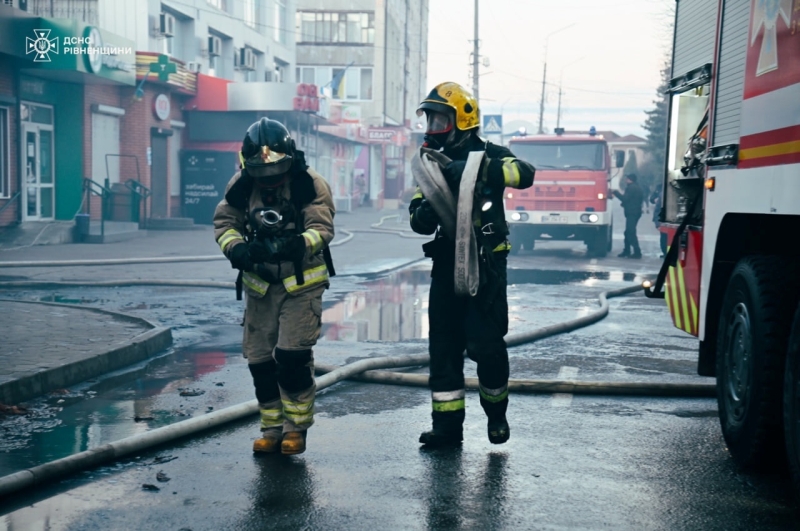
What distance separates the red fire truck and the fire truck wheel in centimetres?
1692

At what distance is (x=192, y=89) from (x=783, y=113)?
27.3m

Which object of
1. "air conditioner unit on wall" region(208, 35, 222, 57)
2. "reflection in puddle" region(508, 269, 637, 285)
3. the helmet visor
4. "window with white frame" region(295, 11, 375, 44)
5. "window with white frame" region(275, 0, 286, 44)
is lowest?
"reflection in puddle" region(508, 269, 637, 285)

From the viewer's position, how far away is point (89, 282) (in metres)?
12.8

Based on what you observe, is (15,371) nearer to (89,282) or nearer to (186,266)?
(89,282)

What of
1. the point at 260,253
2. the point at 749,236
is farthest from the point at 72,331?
the point at 749,236

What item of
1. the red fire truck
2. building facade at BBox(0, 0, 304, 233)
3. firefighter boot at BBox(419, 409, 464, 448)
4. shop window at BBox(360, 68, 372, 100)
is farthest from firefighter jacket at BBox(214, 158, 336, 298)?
shop window at BBox(360, 68, 372, 100)

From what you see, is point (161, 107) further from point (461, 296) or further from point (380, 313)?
point (461, 296)

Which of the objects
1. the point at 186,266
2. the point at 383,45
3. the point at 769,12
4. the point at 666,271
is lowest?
the point at 186,266

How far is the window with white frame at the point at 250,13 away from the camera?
37.3 m

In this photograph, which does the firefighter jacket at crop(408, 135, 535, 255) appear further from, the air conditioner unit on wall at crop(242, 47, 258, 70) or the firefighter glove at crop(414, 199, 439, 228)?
the air conditioner unit on wall at crop(242, 47, 258, 70)

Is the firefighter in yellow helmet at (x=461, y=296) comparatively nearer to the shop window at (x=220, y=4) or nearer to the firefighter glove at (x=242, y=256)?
the firefighter glove at (x=242, y=256)

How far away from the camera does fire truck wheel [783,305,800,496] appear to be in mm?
3826

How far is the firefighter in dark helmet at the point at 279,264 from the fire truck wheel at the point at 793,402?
2193 mm

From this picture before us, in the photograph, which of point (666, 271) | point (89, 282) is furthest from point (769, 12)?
point (89, 282)
